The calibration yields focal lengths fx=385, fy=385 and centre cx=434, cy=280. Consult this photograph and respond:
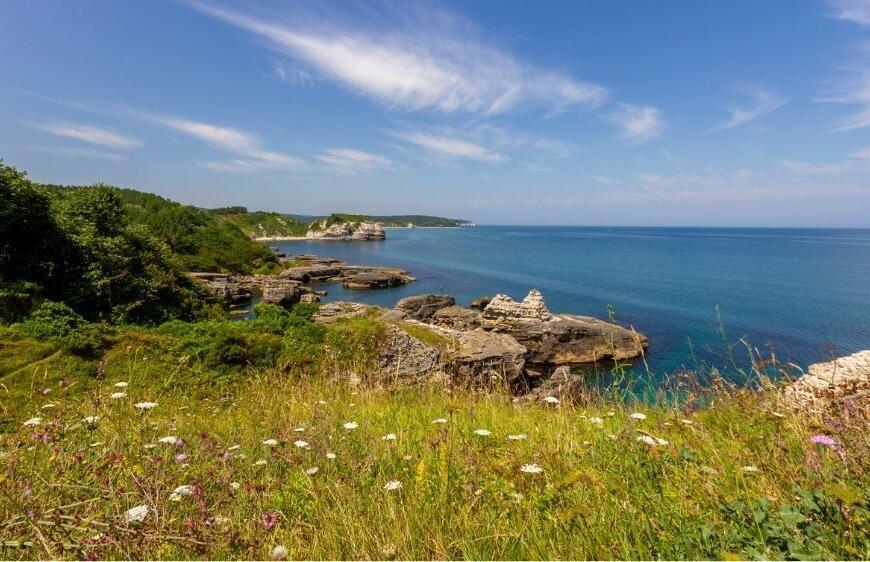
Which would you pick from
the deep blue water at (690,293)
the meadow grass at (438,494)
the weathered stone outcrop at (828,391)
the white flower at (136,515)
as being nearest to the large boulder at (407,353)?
the deep blue water at (690,293)

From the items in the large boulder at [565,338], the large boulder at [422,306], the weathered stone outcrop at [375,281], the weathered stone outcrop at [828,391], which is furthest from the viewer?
the weathered stone outcrop at [375,281]

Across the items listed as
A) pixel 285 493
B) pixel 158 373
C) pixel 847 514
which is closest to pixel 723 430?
pixel 847 514

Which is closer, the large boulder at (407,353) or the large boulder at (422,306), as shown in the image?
the large boulder at (407,353)

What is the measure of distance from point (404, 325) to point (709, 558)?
21863mm

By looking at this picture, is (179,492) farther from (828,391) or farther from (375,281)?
(375,281)

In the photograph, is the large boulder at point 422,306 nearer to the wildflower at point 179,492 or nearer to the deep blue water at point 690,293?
the deep blue water at point 690,293

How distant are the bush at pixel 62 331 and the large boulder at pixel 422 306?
3541 centimetres

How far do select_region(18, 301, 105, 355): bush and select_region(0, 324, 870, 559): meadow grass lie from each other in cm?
1197

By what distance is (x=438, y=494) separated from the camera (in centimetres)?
297

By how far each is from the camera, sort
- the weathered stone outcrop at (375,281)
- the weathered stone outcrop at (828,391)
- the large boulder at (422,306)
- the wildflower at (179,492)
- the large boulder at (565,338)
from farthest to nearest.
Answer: the weathered stone outcrop at (375,281) < the large boulder at (422,306) < the large boulder at (565,338) < the weathered stone outcrop at (828,391) < the wildflower at (179,492)

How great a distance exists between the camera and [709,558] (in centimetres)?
209

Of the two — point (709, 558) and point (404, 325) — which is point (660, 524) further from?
point (404, 325)

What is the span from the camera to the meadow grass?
215 cm

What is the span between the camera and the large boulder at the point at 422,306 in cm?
5032
